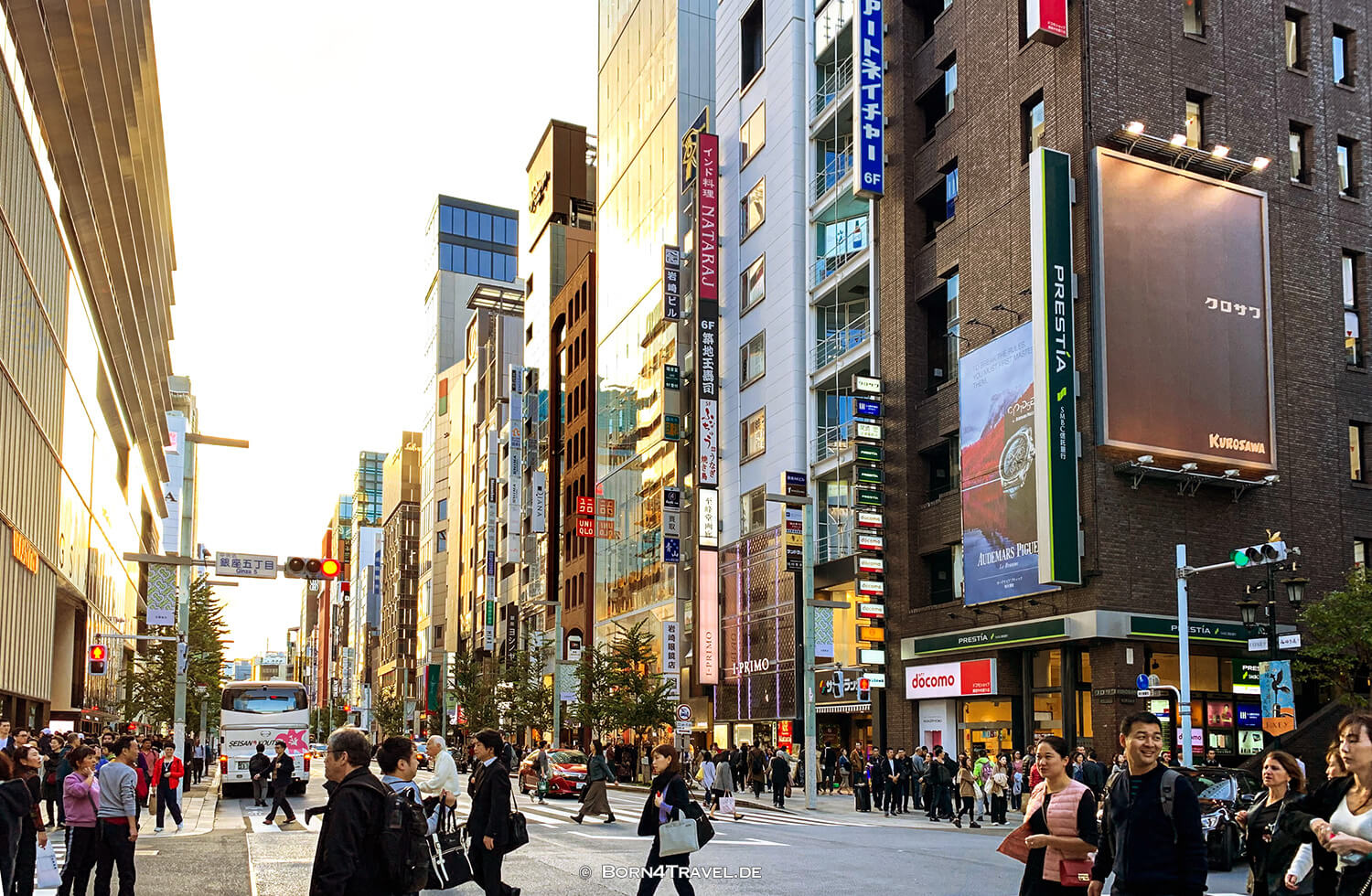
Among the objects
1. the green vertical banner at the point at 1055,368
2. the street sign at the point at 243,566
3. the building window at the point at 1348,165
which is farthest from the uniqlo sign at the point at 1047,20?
the street sign at the point at 243,566

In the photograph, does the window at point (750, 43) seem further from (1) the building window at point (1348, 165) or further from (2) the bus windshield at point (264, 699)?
(2) the bus windshield at point (264, 699)

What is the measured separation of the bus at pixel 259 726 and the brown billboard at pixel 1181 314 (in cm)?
2598

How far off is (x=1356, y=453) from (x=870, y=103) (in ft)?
A: 63.2

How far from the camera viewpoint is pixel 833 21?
53500 millimetres

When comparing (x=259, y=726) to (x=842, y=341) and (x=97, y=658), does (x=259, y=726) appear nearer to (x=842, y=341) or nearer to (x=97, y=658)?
(x=97, y=658)

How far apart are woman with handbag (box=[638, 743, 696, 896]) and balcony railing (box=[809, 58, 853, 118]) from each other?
138ft

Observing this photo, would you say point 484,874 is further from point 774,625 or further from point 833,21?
point 833,21

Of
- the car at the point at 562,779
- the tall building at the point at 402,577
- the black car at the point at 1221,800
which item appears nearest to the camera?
the black car at the point at 1221,800

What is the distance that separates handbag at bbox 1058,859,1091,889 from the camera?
8688mm

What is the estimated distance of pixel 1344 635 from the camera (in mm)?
34875

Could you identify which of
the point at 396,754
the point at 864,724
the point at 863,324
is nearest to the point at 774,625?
the point at 864,724

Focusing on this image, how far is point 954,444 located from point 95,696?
38.3 m

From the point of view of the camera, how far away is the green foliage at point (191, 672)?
5709cm

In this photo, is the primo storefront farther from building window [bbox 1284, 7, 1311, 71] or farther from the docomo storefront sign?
building window [bbox 1284, 7, 1311, 71]
